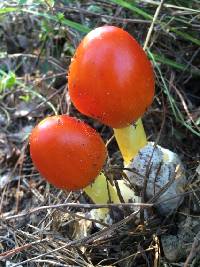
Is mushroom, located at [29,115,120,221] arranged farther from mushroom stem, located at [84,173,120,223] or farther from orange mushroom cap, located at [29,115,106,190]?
mushroom stem, located at [84,173,120,223]

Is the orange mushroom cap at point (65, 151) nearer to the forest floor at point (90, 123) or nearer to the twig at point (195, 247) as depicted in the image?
the forest floor at point (90, 123)

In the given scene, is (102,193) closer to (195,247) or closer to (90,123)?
(195,247)

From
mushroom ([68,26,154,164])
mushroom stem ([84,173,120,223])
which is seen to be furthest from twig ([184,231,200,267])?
mushroom ([68,26,154,164])

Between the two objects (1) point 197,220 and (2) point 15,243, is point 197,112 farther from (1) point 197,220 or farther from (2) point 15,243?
(2) point 15,243

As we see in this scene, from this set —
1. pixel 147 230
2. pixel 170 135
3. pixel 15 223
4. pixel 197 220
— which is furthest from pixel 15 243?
pixel 170 135

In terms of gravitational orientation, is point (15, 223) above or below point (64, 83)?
below

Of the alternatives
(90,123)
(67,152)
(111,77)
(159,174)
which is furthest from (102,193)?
(90,123)
